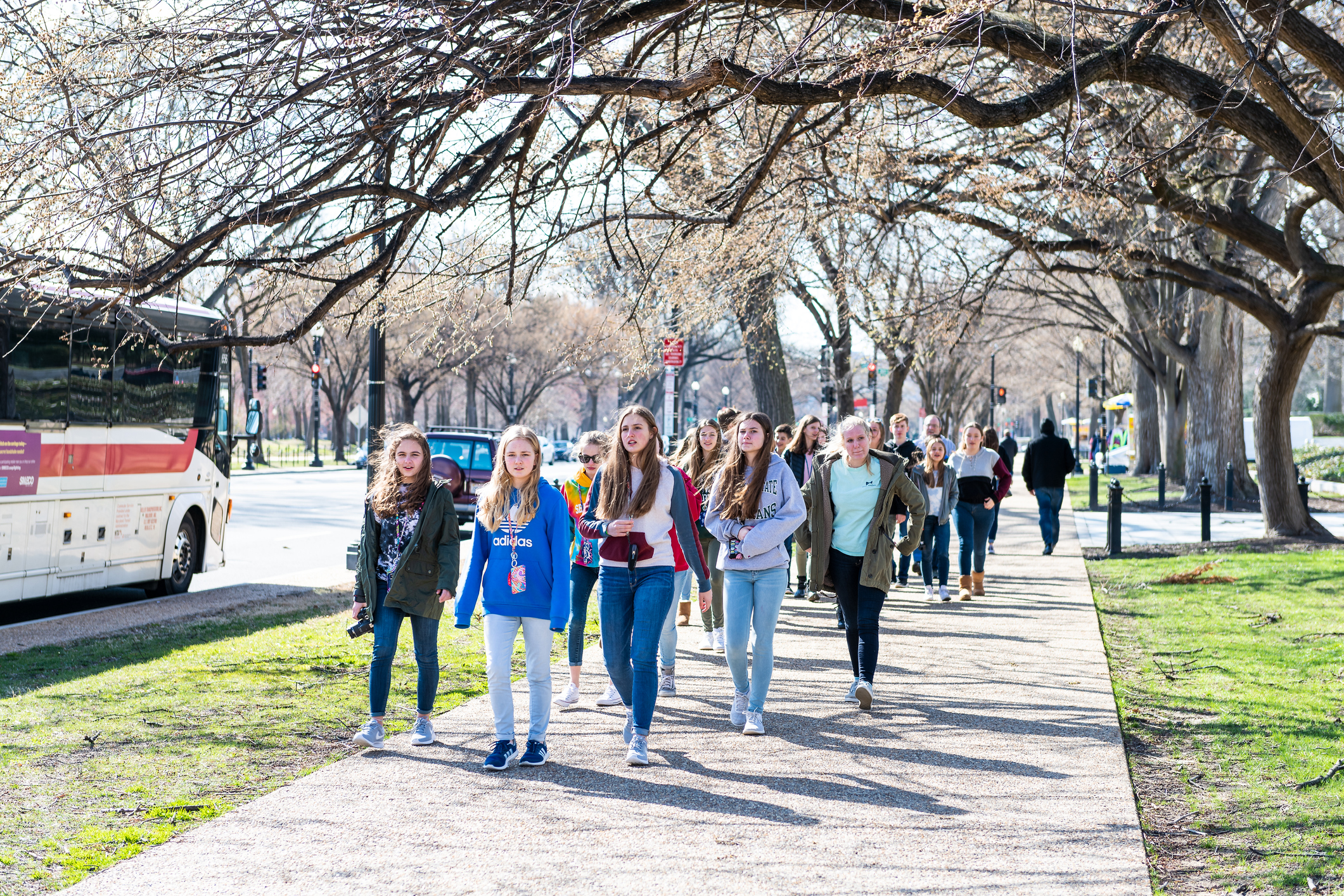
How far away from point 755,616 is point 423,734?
1915 millimetres

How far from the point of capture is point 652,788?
230 inches

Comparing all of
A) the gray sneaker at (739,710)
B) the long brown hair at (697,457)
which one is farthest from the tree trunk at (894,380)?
the gray sneaker at (739,710)

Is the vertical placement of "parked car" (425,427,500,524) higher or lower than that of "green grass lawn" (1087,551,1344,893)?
higher

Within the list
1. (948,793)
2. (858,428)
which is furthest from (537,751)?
(858,428)

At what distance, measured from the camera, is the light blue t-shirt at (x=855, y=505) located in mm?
7762

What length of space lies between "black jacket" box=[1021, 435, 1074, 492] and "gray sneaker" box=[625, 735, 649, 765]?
1142 centimetres

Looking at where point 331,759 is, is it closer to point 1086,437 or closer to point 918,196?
point 918,196

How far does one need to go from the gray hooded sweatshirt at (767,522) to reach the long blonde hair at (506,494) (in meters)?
1.29

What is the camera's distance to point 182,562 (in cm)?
1373

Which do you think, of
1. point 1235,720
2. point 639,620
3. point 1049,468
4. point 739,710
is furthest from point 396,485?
point 1049,468

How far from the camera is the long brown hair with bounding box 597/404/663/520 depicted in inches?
256

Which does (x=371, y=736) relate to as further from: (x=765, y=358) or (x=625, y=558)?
(x=765, y=358)

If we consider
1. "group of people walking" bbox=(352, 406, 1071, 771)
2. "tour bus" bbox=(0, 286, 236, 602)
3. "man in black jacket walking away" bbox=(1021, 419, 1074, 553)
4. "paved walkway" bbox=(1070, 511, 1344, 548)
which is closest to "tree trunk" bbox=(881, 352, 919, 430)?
"paved walkway" bbox=(1070, 511, 1344, 548)

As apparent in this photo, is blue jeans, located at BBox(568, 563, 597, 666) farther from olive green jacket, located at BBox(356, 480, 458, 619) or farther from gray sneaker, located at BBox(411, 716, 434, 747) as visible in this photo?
olive green jacket, located at BBox(356, 480, 458, 619)
